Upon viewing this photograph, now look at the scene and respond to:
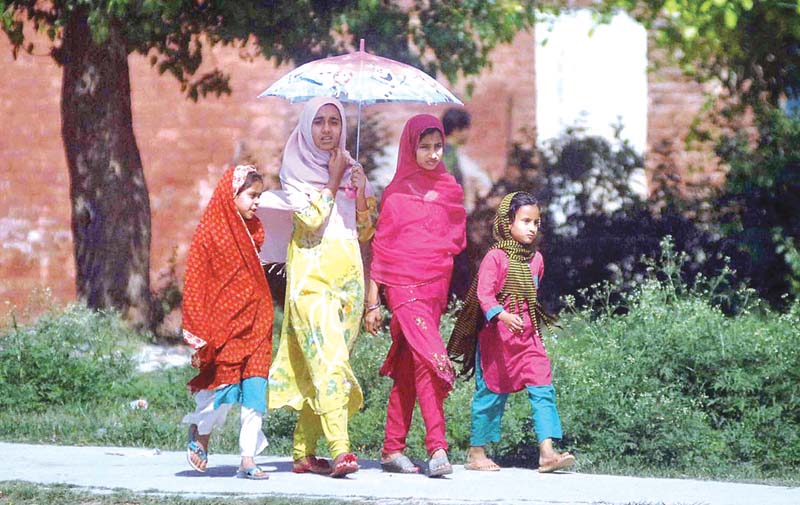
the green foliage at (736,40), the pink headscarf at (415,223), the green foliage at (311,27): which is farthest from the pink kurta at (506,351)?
the green foliage at (311,27)

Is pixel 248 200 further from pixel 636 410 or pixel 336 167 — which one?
pixel 636 410

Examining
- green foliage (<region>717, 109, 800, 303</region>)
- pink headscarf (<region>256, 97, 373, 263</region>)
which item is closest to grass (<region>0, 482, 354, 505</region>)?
pink headscarf (<region>256, 97, 373, 263</region>)

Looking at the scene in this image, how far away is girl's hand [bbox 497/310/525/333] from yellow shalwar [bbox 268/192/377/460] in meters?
0.67

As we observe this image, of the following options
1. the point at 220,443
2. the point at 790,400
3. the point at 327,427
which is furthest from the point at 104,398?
the point at 790,400

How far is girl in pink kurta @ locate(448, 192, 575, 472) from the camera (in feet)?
21.5

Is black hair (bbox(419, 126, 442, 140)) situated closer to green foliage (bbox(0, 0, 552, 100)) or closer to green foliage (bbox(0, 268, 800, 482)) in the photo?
green foliage (bbox(0, 268, 800, 482))

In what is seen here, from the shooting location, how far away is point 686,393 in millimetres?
7648

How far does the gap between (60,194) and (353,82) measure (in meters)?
6.16

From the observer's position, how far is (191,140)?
1204 cm

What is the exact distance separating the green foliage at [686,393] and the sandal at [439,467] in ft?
3.20

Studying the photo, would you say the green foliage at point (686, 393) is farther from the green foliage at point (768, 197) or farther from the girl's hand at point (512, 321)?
the green foliage at point (768, 197)

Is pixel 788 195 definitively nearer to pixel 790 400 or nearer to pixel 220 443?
pixel 790 400

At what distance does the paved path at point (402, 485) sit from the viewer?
19.3ft

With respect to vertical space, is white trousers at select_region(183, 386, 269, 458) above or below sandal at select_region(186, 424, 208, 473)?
above
